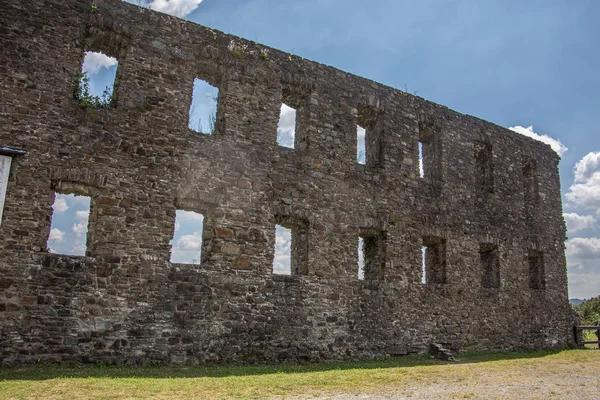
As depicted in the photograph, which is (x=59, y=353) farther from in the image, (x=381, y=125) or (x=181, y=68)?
(x=381, y=125)

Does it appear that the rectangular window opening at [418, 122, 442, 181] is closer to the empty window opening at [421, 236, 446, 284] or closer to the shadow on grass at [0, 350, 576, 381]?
the empty window opening at [421, 236, 446, 284]

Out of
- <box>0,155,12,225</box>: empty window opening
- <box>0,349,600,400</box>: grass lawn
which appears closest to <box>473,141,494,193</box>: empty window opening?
<box>0,349,600,400</box>: grass lawn

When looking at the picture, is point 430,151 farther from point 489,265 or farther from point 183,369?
point 183,369

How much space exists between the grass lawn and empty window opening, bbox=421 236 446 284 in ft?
11.1

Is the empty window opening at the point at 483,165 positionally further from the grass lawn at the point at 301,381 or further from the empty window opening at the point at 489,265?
the grass lawn at the point at 301,381

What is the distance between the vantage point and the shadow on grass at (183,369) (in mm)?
7504

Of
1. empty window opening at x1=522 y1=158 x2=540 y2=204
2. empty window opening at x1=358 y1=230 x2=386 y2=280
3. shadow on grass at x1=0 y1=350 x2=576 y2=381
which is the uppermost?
empty window opening at x1=522 y1=158 x2=540 y2=204

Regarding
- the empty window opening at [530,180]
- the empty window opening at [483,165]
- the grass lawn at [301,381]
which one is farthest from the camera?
the empty window opening at [530,180]

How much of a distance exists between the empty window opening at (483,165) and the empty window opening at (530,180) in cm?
216

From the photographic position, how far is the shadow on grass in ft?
24.6

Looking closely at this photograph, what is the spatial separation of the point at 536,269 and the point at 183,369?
13095 mm

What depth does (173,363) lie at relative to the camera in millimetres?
9031

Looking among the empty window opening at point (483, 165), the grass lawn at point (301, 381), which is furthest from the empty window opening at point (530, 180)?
the grass lawn at point (301, 381)

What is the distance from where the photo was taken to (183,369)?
8.74 metres
